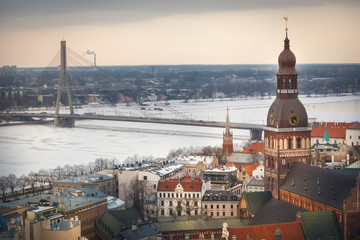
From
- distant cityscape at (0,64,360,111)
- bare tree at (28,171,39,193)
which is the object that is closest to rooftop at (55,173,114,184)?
bare tree at (28,171,39,193)

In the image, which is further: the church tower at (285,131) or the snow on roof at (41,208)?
the church tower at (285,131)

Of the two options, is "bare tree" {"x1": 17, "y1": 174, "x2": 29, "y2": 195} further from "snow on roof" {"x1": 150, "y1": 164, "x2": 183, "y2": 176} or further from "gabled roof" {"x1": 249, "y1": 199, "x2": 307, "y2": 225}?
"gabled roof" {"x1": 249, "y1": 199, "x2": 307, "y2": 225}

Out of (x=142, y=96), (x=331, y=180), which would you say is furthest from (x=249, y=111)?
(x=331, y=180)

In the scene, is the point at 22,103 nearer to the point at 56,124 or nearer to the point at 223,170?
the point at 56,124

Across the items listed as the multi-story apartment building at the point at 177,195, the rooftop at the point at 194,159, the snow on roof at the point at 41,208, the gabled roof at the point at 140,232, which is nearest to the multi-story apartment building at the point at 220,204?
the multi-story apartment building at the point at 177,195

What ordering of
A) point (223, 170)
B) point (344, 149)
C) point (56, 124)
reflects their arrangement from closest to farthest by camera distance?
point (223, 170) → point (344, 149) → point (56, 124)

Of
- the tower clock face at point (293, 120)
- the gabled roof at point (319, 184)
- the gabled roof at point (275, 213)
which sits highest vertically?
the tower clock face at point (293, 120)

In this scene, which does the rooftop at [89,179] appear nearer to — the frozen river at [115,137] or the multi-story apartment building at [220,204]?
the multi-story apartment building at [220,204]
